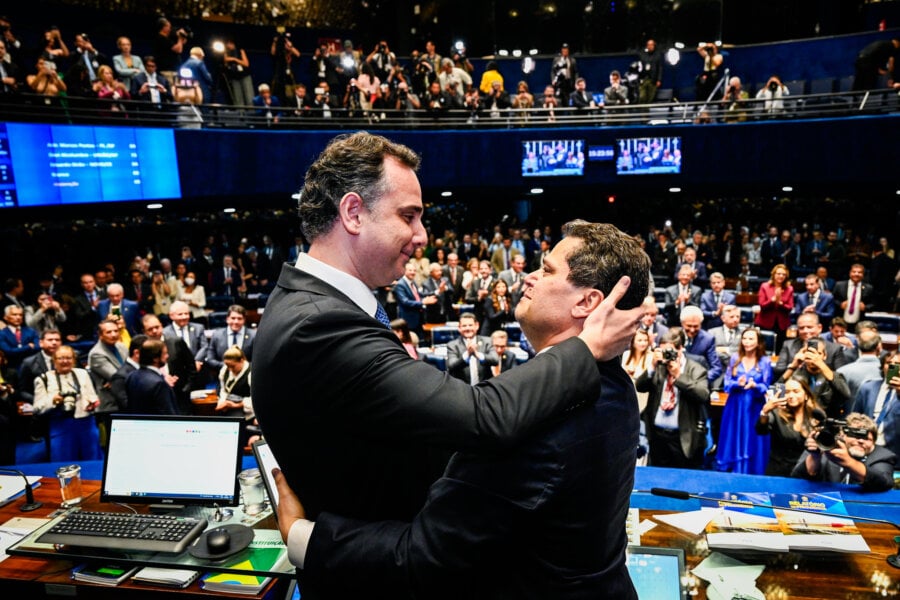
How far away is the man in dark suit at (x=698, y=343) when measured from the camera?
5.73 metres

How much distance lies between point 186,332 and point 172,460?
4.48 meters

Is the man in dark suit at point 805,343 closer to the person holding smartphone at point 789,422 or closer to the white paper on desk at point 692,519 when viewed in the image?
the person holding smartphone at point 789,422

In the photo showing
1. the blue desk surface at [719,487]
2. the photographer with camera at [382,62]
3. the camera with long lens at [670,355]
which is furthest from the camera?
the photographer with camera at [382,62]

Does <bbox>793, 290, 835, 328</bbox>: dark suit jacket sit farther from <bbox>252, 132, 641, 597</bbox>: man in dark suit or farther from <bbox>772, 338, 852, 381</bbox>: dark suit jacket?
<bbox>252, 132, 641, 597</bbox>: man in dark suit

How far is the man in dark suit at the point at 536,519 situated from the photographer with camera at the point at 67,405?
15.1 ft

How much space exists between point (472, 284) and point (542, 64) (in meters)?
9.68

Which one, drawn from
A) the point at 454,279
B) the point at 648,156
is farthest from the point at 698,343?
the point at 648,156

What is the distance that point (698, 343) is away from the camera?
581 cm

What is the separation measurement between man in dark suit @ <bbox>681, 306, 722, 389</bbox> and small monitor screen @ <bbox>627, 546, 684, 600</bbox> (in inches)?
153

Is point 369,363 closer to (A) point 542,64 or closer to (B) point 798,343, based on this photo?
(B) point 798,343

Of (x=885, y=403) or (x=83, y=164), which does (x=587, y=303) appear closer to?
(x=885, y=403)

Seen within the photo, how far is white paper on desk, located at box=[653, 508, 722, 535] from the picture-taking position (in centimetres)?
235

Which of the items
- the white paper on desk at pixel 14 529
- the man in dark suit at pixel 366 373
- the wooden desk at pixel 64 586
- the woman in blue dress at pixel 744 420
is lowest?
the woman in blue dress at pixel 744 420

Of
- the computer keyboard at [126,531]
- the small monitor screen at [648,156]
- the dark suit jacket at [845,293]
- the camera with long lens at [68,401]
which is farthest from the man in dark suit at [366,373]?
the small monitor screen at [648,156]
